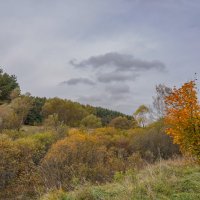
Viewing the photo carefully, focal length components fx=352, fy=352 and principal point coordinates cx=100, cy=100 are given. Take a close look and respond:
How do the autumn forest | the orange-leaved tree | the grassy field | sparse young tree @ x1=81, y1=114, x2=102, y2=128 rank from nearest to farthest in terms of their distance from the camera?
the grassy field < the autumn forest < the orange-leaved tree < sparse young tree @ x1=81, y1=114, x2=102, y2=128

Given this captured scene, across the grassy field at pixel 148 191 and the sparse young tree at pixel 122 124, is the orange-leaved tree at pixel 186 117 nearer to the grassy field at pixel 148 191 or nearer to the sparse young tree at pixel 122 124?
the grassy field at pixel 148 191

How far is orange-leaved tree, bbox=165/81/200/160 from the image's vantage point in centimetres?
1288

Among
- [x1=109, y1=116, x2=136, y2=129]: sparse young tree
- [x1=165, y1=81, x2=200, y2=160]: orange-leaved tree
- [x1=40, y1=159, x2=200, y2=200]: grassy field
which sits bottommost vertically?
[x1=40, y1=159, x2=200, y2=200]: grassy field

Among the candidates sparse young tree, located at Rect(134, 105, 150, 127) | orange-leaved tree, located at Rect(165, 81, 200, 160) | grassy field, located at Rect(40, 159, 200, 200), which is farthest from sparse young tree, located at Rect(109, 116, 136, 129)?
grassy field, located at Rect(40, 159, 200, 200)

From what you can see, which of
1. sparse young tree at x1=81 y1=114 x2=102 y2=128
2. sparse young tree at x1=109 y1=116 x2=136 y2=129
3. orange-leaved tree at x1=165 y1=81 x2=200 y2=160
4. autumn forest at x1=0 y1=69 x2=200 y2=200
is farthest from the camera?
sparse young tree at x1=109 y1=116 x2=136 y2=129

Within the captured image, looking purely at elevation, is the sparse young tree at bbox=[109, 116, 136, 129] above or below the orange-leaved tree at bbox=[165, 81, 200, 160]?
above

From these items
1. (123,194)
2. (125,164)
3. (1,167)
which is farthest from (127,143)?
(123,194)

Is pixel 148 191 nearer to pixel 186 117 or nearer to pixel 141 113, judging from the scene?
pixel 186 117

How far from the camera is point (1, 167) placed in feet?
68.8

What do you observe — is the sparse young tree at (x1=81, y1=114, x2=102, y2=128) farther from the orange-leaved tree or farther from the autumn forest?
the orange-leaved tree

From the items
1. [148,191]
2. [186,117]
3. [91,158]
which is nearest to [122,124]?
[91,158]

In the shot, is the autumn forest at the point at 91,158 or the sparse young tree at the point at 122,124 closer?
the autumn forest at the point at 91,158

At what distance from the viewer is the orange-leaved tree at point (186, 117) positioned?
12.9 m

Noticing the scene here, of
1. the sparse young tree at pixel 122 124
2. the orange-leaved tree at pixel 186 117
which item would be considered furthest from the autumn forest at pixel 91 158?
the sparse young tree at pixel 122 124
